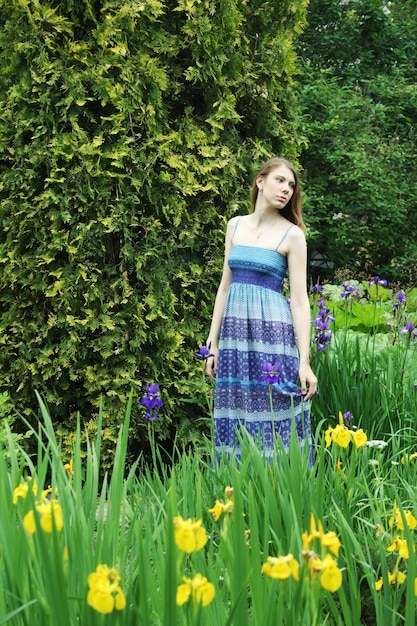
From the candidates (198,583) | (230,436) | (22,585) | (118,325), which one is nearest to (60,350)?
(118,325)

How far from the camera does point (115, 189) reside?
4012mm

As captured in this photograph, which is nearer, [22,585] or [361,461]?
[22,585]

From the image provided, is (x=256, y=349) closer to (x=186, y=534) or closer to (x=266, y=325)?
(x=266, y=325)

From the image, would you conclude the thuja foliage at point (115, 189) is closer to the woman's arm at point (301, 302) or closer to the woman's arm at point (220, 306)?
the woman's arm at point (220, 306)

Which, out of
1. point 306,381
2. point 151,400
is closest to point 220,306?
point 306,381

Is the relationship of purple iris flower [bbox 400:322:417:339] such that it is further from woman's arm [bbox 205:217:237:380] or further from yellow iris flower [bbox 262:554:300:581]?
yellow iris flower [bbox 262:554:300:581]

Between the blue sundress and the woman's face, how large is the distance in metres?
0.23

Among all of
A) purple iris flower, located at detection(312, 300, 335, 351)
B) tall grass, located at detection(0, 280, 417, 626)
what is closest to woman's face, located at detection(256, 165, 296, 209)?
purple iris flower, located at detection(312, 300, 335, 351)

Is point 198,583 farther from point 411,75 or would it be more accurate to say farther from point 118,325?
point 411,75

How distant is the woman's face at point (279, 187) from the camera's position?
3.26 meters

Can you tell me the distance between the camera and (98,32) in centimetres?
387

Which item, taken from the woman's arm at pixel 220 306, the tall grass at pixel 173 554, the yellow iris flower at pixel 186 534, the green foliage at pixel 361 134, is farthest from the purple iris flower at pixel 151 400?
the green foliage at pixel 361 134

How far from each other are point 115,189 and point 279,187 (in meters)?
1.12

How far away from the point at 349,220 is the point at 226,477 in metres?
7.84
